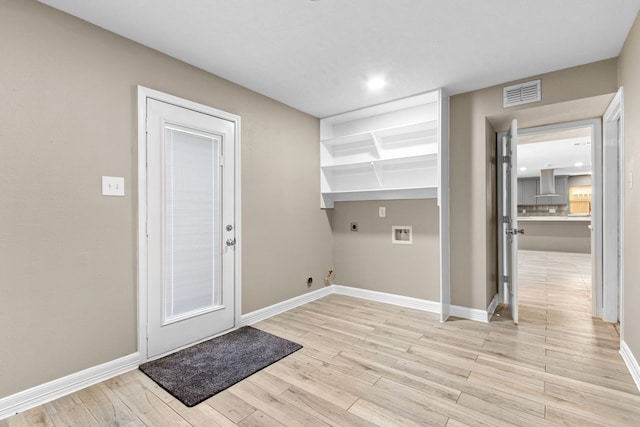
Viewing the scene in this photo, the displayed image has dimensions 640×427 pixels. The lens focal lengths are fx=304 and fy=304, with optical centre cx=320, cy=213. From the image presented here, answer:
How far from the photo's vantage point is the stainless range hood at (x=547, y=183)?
9.67 meters

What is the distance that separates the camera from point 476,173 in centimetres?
326

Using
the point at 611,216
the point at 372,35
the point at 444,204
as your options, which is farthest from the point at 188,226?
the point at 611,216

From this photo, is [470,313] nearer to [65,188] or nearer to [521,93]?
[521,93]

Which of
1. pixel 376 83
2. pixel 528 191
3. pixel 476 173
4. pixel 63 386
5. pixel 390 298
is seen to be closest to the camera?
pixel 63 386

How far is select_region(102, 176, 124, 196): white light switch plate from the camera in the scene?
2180 mm

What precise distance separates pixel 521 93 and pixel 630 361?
2.39 m

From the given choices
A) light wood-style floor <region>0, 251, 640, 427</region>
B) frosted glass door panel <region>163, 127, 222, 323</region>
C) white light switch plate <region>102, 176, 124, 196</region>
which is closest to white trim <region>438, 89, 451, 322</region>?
light wood-style floor <region>0, 251, 640, 427</region>

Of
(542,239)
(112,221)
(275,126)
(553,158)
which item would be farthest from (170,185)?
(542,239)

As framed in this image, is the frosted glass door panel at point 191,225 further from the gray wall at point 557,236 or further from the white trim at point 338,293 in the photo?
the gray wall at point 557,236

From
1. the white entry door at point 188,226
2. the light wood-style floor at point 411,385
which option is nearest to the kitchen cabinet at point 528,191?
the light wood-style floor at point 411,385

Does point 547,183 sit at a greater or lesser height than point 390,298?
greater

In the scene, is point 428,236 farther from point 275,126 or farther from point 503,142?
point 275,126

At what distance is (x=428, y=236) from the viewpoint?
12.0ft

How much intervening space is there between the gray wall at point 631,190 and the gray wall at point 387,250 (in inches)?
62.8
